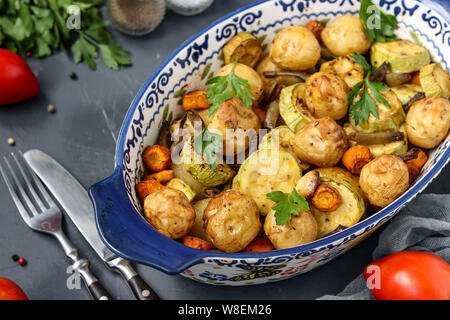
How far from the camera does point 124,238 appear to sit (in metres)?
1.20

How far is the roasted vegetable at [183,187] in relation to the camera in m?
1.43

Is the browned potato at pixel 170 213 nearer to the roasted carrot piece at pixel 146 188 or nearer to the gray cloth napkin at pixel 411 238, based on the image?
the roasted carrot piece at pixel 146 188

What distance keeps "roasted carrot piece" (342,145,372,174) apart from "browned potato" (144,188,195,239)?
0.47 m

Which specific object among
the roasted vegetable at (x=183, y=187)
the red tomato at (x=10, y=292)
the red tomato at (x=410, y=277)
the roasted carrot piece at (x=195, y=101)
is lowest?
the red tomato at (x=10, y=292)

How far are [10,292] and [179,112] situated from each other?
75cm

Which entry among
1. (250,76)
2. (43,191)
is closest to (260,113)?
(250,76)

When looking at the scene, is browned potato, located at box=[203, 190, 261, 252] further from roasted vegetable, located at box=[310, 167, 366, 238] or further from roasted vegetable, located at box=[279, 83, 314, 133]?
roasted vegetable, located at box=[279, 83, 314, 133]

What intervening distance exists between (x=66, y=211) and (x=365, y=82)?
3.40 ft

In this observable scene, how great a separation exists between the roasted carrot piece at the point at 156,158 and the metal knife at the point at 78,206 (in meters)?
0.28

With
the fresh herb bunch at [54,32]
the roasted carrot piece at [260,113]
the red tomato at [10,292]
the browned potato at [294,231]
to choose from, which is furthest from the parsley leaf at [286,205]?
the fresh herb bunch at [54,32]

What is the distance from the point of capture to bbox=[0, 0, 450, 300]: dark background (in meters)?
1.57

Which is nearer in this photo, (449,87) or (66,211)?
(449,87)
